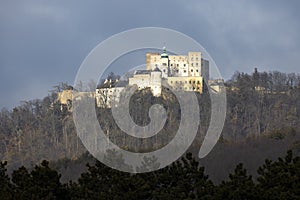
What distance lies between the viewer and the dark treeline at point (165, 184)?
1350 centimetres

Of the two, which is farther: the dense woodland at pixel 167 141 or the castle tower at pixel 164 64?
the castle tower at pixel 164 64

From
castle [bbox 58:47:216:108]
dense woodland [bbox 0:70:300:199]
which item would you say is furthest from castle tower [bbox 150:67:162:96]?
dense woodland [bbox 0:70:300:199]

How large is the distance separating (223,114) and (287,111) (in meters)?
6.51

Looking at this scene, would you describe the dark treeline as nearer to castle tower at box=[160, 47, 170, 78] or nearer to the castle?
the castle

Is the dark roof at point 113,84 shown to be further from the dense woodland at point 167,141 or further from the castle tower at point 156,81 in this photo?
the castle tower at point 156,81

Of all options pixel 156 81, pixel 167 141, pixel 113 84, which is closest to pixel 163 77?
pixel 156 81

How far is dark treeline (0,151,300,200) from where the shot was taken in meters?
13.5

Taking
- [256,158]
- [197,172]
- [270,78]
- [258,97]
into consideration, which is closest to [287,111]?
[258,97]

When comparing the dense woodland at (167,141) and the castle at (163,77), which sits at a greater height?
the castle at (163,77)

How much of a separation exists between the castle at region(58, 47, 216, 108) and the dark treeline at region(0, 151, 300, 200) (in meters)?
42.0

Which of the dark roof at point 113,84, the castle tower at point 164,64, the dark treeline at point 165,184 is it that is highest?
the castle tower at point 164,64

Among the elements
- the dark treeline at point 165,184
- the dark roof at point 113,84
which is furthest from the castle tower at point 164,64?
the dark treeline at point 165,184

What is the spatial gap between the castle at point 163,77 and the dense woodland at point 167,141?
1.42 meters

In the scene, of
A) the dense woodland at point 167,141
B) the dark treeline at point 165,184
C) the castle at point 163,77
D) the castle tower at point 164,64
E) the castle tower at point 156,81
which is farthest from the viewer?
the castle tower at point 164,64
